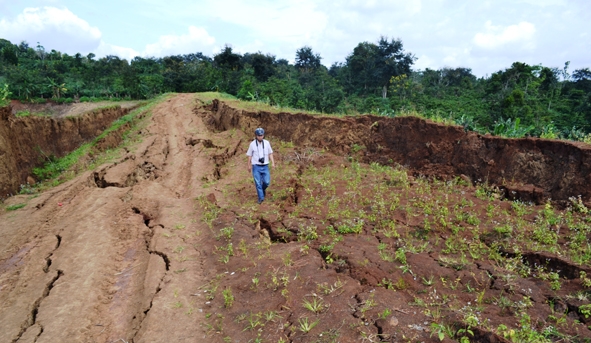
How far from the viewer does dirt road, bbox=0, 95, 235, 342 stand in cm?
405

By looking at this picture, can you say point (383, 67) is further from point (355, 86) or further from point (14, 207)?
point (14, 207)

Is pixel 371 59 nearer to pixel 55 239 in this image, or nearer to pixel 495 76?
pixel 495 76

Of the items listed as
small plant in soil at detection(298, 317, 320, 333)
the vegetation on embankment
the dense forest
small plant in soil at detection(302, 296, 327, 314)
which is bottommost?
small plant in soil at detection(298, 317, 320, 333)

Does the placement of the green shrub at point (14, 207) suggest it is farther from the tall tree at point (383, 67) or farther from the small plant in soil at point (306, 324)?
the tall tree at point (383, 67)

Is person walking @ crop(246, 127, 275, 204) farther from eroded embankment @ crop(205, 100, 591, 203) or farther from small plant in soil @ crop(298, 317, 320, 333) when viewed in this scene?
small plant in soil @ crop(298, 317, 320, 333)

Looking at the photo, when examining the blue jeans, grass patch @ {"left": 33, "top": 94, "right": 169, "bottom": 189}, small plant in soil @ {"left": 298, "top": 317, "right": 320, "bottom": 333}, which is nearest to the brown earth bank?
small plant in soil @ {"left": 298, "top": 317, "right": 320, "bottom": 333}

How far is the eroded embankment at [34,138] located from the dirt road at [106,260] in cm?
199

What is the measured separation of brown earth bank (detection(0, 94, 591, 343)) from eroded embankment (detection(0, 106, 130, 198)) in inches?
70.7

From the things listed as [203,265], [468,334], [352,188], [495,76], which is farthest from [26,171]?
[495,76]

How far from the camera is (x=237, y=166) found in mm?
10086

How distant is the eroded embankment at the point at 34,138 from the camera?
400 inches

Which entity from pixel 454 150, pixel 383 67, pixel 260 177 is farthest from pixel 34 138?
pixel 383 67

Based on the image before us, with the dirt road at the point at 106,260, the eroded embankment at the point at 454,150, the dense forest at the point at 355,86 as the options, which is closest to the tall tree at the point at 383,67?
the dense forest at the point at 355,86

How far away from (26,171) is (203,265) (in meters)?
9.58
